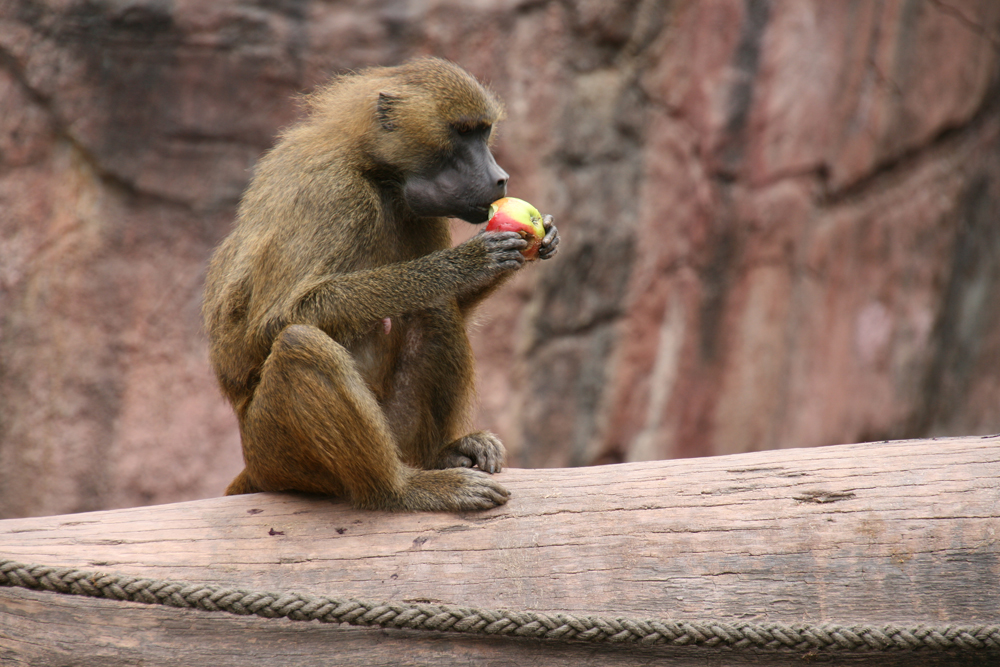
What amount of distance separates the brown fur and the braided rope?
0.47 meters

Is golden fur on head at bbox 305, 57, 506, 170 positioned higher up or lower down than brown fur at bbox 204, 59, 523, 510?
higher up

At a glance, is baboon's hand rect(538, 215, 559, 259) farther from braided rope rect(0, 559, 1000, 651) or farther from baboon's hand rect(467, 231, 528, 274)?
braided rope rect(0, 559, 1000, 651)

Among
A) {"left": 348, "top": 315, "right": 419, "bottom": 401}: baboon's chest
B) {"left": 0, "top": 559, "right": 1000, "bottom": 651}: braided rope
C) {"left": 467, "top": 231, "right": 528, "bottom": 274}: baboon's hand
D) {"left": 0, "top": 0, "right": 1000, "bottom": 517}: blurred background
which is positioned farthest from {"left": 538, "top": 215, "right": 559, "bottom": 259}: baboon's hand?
{"left": 0, "top": 0, "right": 1000, "bottom": 517}: blurred background

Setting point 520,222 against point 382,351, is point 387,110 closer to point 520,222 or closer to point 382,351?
point 520,222

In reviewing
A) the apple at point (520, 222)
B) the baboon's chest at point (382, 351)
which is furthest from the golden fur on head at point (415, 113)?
the baboon's chest at point (382, 351)

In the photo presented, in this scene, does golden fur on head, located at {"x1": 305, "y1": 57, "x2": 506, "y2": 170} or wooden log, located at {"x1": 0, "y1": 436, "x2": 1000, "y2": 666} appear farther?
golden fur on head, located at {"x1": 305, "y1": 57, "x2": 506, "y2": 170}

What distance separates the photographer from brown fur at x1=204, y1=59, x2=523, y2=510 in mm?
2600

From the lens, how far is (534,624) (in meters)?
2.23

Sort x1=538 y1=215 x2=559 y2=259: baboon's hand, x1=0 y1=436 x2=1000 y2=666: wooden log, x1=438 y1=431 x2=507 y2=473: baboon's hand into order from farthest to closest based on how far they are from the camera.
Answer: x1=438 y1=431 x2=507 y2=473: baboon's hand
x1=538 y1=215 x2=559 y2=259: baboon's hand
x1=0 y1=436 x2=1000 y2=666: wooden log

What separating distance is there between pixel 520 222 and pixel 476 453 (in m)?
0.84

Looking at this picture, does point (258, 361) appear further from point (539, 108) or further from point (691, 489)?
point (539, 108)

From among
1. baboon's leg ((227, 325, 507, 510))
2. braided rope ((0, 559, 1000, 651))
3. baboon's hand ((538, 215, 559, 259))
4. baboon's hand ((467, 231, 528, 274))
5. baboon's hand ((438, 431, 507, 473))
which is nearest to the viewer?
braided rope ((0, 559, 1000, 651))

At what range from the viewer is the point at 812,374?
643 centimetres

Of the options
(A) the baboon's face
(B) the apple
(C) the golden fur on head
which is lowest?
(B) the apple
